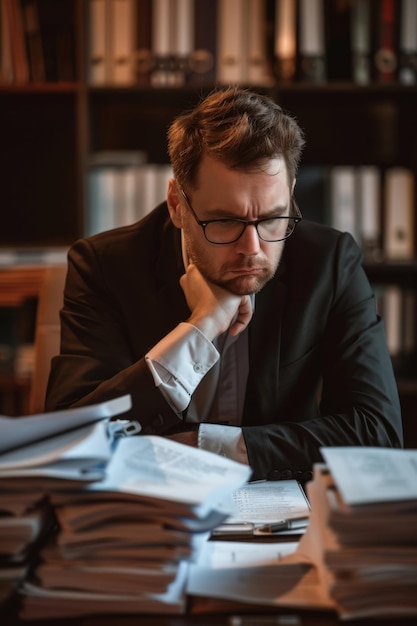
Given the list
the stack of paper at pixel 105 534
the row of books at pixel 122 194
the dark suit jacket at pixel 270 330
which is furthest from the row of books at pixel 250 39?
the stack of paper at pixel 105 534

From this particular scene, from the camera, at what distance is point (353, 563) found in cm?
82

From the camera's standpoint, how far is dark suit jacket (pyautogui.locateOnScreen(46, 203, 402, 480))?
1526mm

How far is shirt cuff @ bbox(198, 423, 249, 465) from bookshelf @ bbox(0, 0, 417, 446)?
4.47 feet

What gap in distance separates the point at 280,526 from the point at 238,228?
61 centimetres

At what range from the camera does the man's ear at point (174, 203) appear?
162 centimetres

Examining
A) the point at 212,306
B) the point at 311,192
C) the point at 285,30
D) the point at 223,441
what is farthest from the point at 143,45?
the point at 223,441

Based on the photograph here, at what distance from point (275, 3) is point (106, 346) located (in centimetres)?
148

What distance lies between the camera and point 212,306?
154 cm

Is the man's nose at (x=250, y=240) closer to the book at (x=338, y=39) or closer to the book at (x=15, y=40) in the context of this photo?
Answer: the book at (x=338, y=39)

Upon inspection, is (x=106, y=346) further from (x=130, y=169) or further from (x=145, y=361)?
(x=130, y=169)

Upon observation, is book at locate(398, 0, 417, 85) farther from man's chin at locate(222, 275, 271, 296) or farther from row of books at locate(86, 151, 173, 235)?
man's chin at locate(222, 275, 271, 296)

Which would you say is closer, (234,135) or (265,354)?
(234,135)

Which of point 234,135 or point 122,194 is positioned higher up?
point 234,135

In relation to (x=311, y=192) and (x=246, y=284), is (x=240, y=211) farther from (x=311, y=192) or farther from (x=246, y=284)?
(x=311, y=192)
